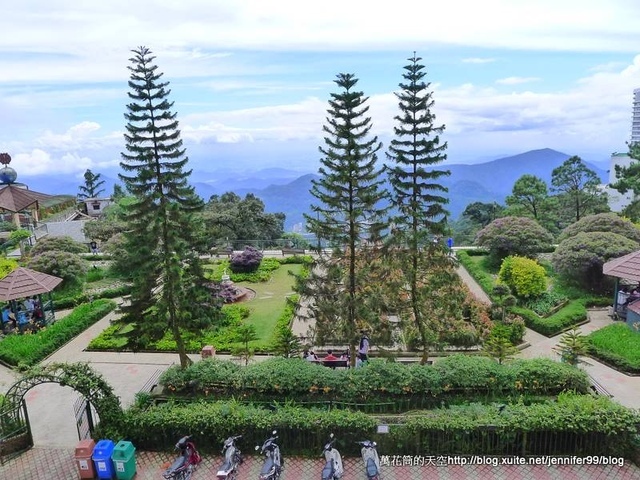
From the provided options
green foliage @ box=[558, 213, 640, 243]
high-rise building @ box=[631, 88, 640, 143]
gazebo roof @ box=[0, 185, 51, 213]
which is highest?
high-rise building @ box=[631, 88, 640, 143]

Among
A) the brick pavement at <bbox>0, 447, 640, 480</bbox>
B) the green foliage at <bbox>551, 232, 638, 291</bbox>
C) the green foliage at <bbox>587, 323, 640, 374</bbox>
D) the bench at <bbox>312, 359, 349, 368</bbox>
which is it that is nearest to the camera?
the brick pavement at <bbox>0, 447, 640, 480</bbox>

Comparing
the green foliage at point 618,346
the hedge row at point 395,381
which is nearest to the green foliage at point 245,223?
the hedge row at point 395,381

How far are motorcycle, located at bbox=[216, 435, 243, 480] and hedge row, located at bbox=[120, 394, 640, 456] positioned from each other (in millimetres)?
464

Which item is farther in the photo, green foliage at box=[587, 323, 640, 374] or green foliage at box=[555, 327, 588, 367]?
green foliage at box=[587, 323, 640, 374]

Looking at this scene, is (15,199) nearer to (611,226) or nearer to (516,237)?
(516,237)

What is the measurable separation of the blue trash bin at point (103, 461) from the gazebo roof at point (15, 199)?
3539cm

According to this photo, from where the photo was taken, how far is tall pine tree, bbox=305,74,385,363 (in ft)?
47.4

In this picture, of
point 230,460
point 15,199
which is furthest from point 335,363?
point 15,199

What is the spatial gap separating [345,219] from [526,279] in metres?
11.6

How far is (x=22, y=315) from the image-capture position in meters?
21.4

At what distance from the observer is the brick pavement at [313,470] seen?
11.4 meters

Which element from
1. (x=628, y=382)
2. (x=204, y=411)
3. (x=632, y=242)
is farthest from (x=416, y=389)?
(x=632, y=242)

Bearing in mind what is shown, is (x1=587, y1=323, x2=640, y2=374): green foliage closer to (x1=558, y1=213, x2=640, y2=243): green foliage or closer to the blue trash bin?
(x1=558, y1=213, x2=640, y2=243): green foliage

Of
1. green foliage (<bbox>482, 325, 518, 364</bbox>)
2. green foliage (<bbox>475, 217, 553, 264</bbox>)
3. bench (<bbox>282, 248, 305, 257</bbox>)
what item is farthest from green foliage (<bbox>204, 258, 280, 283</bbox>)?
green foliage (<bbox>482, 325, 518, 364</bbox>)
